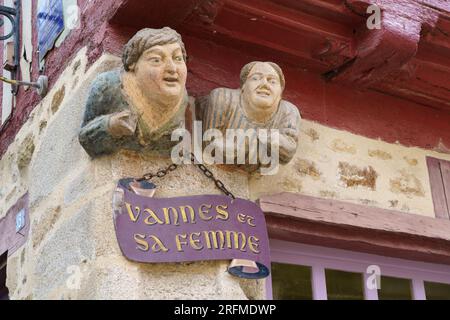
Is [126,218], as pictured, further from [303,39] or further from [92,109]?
[303,39]

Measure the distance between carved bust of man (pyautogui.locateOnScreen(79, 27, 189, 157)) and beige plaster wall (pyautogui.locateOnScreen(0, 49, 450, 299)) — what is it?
91mm

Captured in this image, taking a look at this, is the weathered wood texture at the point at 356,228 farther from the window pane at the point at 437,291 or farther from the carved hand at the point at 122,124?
the carved hand at the point at 122,124

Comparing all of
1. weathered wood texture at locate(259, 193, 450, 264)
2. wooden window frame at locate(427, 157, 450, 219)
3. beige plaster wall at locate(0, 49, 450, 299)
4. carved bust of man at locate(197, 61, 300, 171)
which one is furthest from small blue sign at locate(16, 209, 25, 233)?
wooden window frame at locate(427, 157, 450, 219)

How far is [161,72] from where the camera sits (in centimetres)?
313

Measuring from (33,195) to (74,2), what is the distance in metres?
0.93

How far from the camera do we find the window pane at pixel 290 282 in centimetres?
359

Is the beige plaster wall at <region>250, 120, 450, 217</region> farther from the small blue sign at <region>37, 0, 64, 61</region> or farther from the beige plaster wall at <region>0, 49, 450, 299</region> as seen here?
the small blue sign at <region>37, 0, 64, 61</region>

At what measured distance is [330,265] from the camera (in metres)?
3.75

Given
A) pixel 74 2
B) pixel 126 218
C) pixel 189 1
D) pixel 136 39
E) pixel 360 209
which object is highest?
pixel 74 2

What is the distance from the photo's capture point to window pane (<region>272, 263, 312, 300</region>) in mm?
3586

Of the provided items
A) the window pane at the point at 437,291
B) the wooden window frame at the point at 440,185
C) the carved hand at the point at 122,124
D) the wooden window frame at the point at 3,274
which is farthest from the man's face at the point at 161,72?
the window pane at the point at 437,291

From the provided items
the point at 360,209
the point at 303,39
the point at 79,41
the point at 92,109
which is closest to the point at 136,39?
the point at 92,109

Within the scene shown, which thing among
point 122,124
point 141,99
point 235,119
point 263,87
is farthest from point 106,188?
point 263,87

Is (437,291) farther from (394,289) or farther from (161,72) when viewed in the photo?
(161,72)
